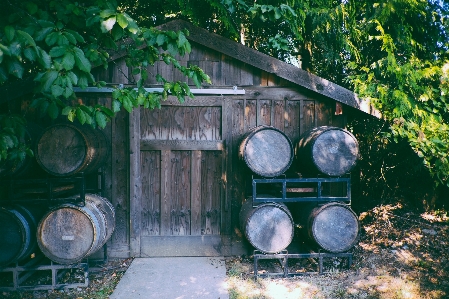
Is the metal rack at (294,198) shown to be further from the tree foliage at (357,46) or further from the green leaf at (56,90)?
the green leaf at (56,90)

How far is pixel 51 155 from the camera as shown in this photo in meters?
4.79

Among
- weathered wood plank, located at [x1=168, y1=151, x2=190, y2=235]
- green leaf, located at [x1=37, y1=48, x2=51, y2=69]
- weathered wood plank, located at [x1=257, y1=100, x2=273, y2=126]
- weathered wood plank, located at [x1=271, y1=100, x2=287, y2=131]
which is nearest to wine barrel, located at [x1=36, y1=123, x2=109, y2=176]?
weathered wood plank, located at [x1=168, y1=151, x2=190, y2=235]

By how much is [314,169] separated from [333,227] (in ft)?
2.89

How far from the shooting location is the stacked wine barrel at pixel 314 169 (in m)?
5.09

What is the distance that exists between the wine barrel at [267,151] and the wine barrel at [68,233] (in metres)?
2.27

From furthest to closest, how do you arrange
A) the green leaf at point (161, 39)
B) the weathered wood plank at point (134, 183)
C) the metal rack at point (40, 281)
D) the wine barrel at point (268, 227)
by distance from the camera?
the weathered wood plank at point (134, 183) → the wine barrel at point (268, 227) → the metal rack at point (40, 281) → the green leaf at point (161, 39)

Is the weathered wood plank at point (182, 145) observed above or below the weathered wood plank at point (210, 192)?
above

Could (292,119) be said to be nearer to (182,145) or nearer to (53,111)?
(182,145)

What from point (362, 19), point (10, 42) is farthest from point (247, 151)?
point (362, 19)

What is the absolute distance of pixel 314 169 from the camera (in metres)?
5.18

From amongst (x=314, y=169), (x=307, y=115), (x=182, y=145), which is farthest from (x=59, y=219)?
(x=307, y=115)

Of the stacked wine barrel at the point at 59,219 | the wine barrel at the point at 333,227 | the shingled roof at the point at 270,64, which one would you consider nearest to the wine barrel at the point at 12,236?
the stacked wine barrel at the point at 59,219

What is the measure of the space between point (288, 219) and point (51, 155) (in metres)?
3.42

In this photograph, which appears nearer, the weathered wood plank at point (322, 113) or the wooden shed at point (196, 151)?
the wooden shed at point (196, 151)
